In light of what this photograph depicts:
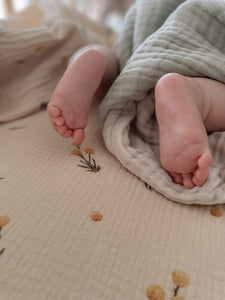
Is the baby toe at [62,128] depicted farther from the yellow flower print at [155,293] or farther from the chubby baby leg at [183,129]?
the yellow flower print at [155,293]

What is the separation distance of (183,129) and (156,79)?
145 mm

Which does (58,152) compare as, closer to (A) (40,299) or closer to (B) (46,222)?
(B) (46,222)

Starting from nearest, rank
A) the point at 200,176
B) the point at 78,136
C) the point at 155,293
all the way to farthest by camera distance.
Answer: the point at 155,293 → the point at 200,176 → the point at 78,136

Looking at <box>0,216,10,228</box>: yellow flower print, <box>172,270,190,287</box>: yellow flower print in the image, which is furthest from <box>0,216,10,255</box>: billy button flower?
<box>172,270,190,287</box>: yellow flower print

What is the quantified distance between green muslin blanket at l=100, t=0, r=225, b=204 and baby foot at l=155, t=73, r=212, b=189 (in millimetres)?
30

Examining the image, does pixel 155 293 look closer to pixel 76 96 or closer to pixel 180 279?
pixel 180 279

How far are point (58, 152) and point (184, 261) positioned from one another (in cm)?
29

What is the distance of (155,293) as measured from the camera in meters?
0.34

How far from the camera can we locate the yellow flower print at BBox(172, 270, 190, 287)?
1.15 feet

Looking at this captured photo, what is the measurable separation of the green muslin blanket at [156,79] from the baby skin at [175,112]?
0.09 ft

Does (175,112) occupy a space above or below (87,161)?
above

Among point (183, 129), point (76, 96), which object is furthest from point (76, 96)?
point (183, 129)

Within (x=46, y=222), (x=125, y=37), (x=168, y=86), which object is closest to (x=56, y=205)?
(x=46, y=222)

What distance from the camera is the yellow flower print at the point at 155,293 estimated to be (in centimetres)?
34
